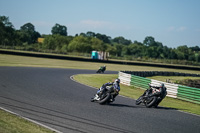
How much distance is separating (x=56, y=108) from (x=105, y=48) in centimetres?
12967

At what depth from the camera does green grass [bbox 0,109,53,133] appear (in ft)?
25.4

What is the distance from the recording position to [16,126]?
Answer: 8172 mm

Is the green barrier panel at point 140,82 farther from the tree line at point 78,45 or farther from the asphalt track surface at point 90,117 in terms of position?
the tree line at point 78,45

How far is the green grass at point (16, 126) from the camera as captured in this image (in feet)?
25.4

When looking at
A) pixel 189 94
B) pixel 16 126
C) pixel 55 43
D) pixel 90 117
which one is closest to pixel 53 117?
pixel 90 117

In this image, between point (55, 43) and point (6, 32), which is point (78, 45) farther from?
point (6, 32)

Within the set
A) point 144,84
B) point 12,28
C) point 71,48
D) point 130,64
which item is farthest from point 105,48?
point 144,84

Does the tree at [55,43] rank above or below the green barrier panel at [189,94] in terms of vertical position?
above

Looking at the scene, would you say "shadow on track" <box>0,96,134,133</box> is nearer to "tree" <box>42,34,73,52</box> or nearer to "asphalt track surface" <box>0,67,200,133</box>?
"asphalt track surface" <box>0,67,200,133</box>

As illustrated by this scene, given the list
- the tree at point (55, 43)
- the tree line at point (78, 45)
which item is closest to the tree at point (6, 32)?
the tree line at point (78, 45)

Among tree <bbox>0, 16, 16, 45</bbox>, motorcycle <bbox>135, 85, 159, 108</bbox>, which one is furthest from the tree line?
motorcycle <bbox>135, 85, 159, 108</bbox>

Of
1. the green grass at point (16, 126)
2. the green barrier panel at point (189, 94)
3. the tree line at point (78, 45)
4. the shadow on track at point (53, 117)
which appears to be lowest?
the green barrier panel at point (189, 94)

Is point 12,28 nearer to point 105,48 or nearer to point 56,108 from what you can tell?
point 105,48

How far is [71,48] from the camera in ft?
388
